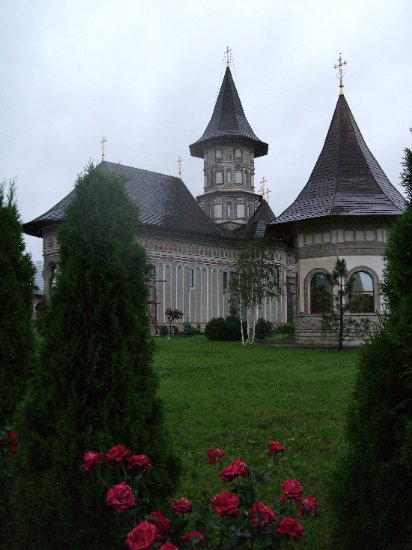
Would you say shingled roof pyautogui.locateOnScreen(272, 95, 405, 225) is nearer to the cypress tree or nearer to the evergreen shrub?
the evergreen shrub

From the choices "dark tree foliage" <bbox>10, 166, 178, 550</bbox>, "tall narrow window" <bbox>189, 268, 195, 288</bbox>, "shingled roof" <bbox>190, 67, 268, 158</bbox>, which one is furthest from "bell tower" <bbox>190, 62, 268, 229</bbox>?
"dark tree foliage" <bbox>10, 166, 178, 550</bbox>

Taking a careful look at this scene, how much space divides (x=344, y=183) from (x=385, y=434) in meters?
20.4

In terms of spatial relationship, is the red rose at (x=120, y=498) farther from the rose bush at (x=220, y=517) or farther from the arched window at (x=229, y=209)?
the arched window at (x=229, y=209)

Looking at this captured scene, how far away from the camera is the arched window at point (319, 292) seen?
21.4 meters

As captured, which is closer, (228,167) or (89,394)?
(89,394)

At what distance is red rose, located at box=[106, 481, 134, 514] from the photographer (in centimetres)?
276

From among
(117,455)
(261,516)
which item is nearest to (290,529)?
(261,516)

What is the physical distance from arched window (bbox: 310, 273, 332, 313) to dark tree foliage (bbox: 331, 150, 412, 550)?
18081 mm

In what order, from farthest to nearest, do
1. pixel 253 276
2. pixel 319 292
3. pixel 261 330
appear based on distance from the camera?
pixel 261 330 < pixel 253 276 < pixel 319 292

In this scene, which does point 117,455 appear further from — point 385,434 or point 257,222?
point 257,222

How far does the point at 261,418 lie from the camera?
814cm

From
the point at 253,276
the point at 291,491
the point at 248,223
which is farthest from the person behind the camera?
the point at 248,223

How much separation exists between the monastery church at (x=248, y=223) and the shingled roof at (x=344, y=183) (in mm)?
37

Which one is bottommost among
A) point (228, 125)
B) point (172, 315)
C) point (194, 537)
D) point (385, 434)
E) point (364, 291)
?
point (194, 537)
